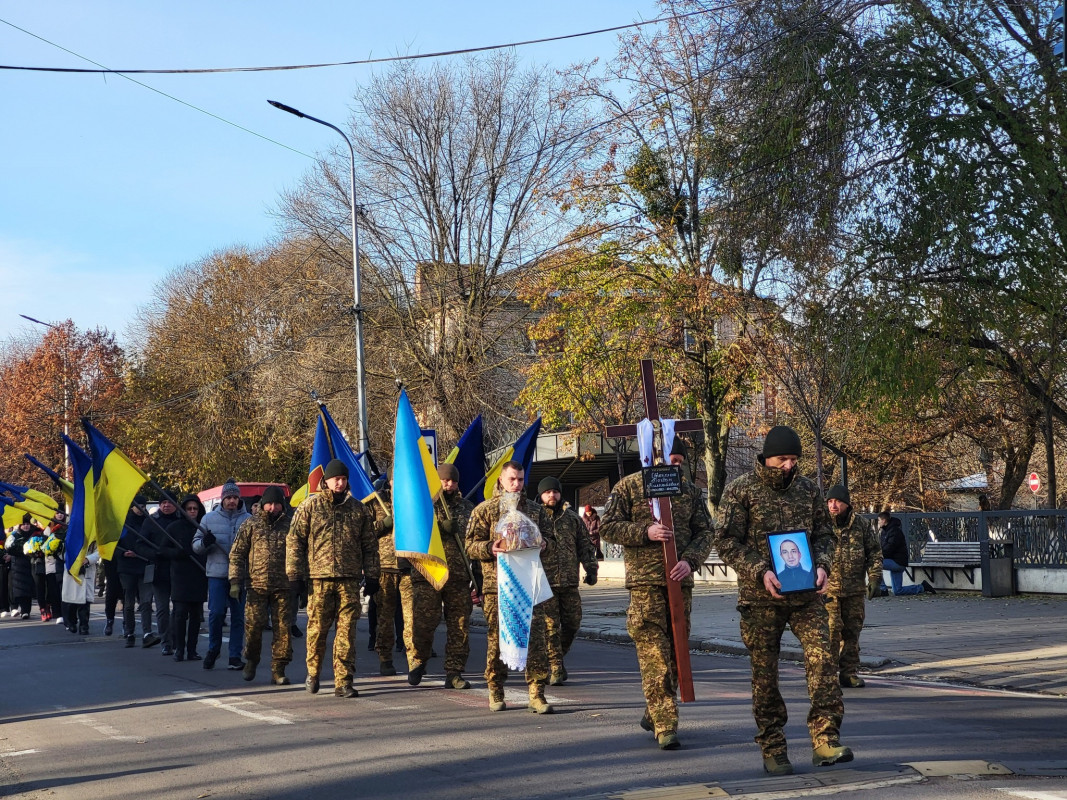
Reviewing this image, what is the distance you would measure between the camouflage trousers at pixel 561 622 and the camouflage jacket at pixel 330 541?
1677 mm

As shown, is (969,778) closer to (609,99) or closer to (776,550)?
(776,550)

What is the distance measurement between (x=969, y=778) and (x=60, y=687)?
934 centimetres

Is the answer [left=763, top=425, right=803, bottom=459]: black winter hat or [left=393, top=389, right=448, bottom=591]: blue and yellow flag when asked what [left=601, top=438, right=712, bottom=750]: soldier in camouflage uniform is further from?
[left=393, top=389, right=448, bottom=591]: blue and yellow flag

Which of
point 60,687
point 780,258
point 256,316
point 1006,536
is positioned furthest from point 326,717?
point 256,316

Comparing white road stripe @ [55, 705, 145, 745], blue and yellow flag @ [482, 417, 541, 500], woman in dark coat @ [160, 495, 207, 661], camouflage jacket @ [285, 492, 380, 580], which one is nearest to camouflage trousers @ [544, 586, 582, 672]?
camouflage jacket @ [285, 492, 380, 580]

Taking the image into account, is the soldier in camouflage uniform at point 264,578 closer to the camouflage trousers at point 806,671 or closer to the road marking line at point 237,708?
the road marking line at point 237,708

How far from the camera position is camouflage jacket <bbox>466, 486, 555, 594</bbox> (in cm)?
970

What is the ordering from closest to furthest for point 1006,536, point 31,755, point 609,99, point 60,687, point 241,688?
point 31,755
point 241,688
point 60,687
point 1006,536
point 609,99

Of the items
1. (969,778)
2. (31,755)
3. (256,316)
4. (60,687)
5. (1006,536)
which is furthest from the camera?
(256,316)

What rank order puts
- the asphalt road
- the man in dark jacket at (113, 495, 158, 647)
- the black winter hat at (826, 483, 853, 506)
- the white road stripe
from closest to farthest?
the asphalt road, the white road stripe, the black winter hat at (826, 483, 853, 506), the man in dark jacket at (113, 495, 158, 647)

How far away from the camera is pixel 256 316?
150ft

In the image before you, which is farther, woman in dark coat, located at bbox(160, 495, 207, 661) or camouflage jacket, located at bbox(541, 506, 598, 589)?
woman in dark coat, located at bbox(160, 495, 207, 661)

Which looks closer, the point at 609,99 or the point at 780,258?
the point at 780,258

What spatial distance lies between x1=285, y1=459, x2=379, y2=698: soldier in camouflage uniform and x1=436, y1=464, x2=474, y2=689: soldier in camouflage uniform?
2.23 feet
